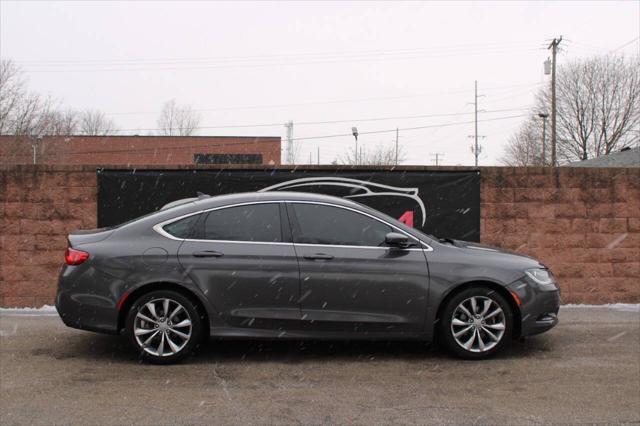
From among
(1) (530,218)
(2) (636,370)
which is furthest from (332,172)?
(2) (636,370)

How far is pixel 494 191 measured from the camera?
344 inches

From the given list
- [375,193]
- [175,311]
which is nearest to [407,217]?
[375,193]

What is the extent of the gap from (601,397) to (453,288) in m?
1.49

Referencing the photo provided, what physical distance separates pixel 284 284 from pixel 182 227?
1108 millimetres

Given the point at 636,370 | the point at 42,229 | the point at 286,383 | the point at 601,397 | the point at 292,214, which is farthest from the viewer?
the point at 42,229

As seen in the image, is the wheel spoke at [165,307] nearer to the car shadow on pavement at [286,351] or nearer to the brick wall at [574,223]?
the car shadow on pavement at [286,351]

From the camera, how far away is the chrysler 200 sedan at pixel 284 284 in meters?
5.28

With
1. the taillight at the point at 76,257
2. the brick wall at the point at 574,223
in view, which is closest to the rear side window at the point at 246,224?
the taillight at the point at 76,257

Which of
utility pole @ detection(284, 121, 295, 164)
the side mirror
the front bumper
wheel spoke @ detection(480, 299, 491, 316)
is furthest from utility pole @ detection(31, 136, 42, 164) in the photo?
the front bumper

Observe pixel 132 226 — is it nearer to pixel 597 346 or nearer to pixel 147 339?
pixel 147 339

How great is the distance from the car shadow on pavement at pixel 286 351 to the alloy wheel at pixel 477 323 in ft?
0.86

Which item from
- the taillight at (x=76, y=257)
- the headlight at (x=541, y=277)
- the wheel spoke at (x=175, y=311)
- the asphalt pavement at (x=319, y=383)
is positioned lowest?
the asphalt pavement at (x=319, y=383)

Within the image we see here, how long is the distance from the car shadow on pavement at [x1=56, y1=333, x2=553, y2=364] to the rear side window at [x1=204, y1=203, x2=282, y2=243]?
3.32 feet

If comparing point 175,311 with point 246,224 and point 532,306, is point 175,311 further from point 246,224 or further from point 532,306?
point 532,306
